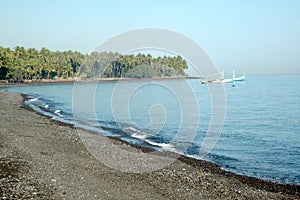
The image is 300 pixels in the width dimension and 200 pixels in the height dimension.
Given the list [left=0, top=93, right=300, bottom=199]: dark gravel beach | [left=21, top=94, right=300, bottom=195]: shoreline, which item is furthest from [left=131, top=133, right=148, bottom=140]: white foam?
[left=0, top=93, right=300, bottom=199]: dark gravel beach

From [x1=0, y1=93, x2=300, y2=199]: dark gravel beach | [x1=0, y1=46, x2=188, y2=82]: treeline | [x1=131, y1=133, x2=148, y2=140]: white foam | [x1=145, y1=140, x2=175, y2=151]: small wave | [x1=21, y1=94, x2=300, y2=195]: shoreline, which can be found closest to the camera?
[x1=0, y1=93, x2=300, y2=199]: dark gravel beach

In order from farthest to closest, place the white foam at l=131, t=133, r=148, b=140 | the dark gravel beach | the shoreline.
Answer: the white foam at l=131, t=133, r=148, b=140 → the shoreline → the dark gravel beach

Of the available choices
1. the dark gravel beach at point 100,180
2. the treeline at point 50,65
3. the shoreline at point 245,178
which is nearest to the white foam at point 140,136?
the shoreline at point 245,178

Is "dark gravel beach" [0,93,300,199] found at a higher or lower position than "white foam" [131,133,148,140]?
higher

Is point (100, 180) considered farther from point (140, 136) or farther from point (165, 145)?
point (140, 136)

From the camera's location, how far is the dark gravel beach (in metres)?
12.0

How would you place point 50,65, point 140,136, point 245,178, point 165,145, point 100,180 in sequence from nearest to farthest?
point 100,180 → point 245,178 → point 165,145 → point 140,136 → point 50,65

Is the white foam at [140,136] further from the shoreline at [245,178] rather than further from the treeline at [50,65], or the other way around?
the treeline at [50,65]

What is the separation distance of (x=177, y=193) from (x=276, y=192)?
198 inches

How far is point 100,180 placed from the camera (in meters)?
13.6

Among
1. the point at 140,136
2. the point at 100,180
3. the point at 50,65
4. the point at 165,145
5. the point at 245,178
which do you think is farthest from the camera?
the point at 50,65

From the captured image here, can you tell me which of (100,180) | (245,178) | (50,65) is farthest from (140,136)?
(50,65)

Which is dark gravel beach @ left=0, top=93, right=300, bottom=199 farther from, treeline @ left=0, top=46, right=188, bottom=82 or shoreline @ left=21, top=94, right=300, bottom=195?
treeline @ left=0, top=46, right=188, bottom=82

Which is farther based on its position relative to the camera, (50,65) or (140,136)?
(50,65)
